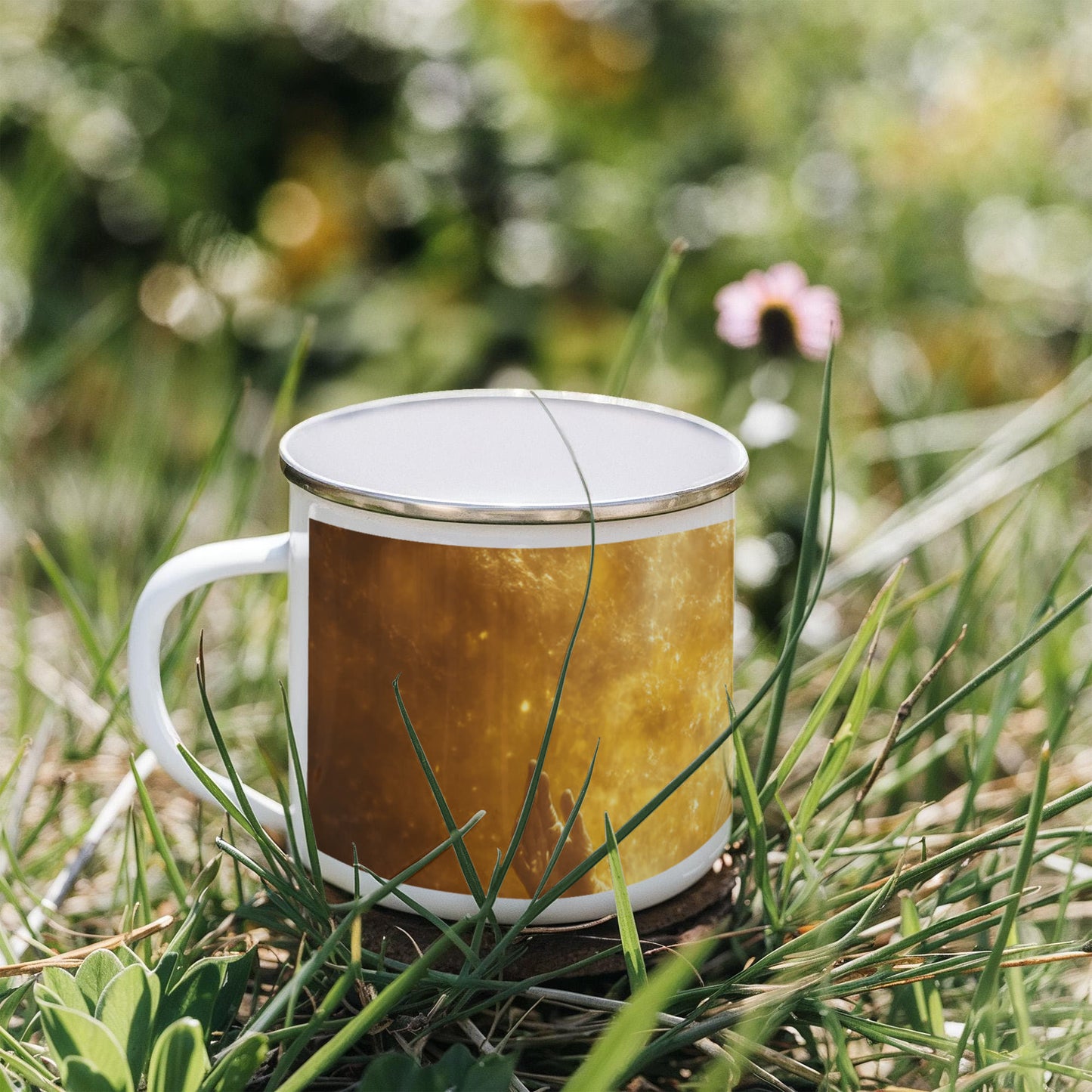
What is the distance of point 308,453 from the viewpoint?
28.4 inches

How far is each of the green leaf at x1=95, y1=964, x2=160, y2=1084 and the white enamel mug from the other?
13 cm

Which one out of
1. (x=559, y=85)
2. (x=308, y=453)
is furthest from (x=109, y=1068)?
(x=559, y=85)

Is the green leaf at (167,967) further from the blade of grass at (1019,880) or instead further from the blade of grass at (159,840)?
the blade of grass at (1019,880)

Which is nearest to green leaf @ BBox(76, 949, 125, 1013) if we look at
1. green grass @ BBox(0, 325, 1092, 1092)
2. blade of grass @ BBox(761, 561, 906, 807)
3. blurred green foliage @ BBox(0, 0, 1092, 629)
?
green grass @ BBox(0, 325, 1092, 1092)

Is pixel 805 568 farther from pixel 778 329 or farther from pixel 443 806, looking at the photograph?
pixel 778 329

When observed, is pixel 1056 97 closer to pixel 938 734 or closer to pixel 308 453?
pixel 938 734

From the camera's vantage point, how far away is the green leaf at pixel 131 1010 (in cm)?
52

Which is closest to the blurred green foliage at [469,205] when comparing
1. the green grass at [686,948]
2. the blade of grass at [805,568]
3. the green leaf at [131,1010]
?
the green grass at [686,948]

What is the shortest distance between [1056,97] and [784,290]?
153cm

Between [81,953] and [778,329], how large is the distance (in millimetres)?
824

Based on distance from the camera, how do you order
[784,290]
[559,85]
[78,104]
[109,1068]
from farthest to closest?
[559,85] → [78,104] → [784,290] → [109,1068]

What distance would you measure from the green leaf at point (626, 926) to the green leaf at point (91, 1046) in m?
0.23

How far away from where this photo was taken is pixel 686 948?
62 cm

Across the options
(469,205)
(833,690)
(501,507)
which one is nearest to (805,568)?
(833,690)
